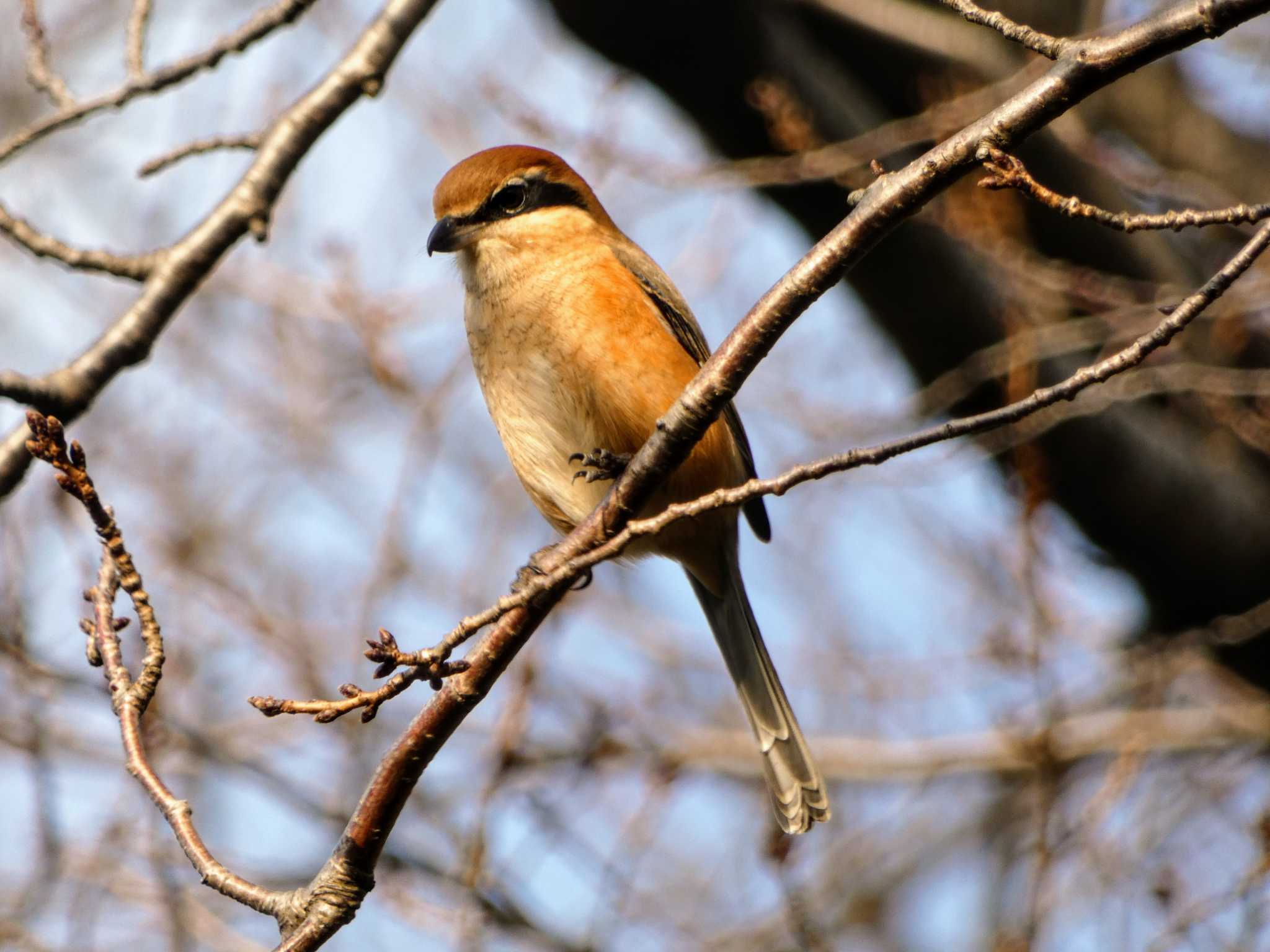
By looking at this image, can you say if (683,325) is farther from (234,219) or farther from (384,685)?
(384,685)

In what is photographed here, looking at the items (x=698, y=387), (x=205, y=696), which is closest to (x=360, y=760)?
(x=205, y=696)

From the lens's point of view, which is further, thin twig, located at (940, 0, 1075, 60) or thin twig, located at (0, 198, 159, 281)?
thin twig, located at (0, 198, 159, 281)

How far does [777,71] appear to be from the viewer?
5.32 m

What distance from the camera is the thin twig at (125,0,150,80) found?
3.61 meters

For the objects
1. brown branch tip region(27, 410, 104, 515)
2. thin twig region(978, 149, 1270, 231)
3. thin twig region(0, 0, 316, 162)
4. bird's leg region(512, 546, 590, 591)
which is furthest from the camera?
thin twig region(0, 0, 316, 162)

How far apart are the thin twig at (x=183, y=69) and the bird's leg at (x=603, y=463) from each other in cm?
142

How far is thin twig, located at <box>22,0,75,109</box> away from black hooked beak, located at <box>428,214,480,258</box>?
1061 millimetres

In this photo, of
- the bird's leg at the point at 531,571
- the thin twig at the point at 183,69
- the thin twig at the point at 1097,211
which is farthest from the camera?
the thin twig at the point at 183,69

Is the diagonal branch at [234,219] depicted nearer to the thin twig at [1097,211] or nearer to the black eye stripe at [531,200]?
the black eye stripe at [531,200]

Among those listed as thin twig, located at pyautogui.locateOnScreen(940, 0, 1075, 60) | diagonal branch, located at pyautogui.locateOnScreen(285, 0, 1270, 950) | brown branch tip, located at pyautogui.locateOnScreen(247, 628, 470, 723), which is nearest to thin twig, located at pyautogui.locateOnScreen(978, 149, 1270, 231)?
diagonal branch, located at pyautogui.locateOnScreen(285, 0, 1270, 950)

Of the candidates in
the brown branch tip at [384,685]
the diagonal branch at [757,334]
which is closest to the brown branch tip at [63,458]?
the brown branch tip at [384,685]

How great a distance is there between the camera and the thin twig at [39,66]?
12.0 feet

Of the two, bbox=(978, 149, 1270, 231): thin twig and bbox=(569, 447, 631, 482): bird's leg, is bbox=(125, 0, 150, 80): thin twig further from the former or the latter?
bbox=(978, 149, 1270, 231): thin twig

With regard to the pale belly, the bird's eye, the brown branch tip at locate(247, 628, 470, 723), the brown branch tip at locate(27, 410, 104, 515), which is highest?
the bird's eye
